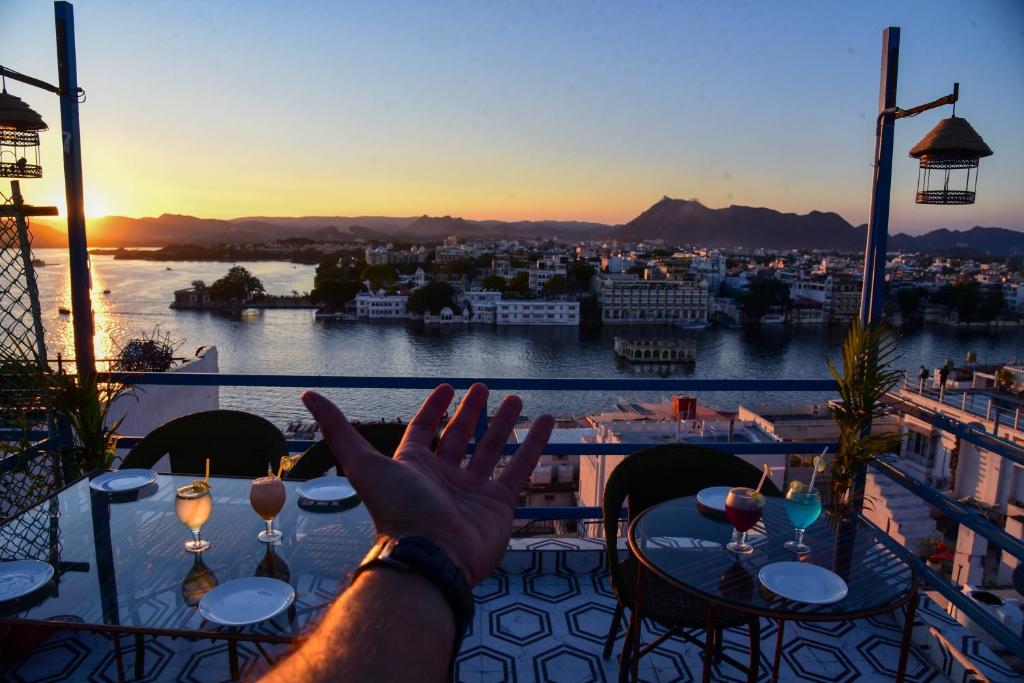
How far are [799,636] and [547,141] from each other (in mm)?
27030

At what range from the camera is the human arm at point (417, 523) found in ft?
1.37

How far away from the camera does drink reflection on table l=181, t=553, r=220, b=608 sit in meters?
0.98

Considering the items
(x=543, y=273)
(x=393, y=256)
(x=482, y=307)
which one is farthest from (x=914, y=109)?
(x=393, y=256)

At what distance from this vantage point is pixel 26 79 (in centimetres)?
193

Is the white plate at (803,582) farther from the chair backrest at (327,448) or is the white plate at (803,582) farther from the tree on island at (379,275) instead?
the tree on island at (379,275)

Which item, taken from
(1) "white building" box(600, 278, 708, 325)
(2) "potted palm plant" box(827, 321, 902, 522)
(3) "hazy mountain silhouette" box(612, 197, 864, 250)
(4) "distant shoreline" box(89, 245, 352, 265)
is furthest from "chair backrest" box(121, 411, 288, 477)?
(3) "hazy mountain silhouette" box(612, 197, 864, 250)

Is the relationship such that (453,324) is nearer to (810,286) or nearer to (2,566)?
(810,286)

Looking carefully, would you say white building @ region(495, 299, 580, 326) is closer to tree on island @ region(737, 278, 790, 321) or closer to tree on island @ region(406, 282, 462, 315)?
tree on island @ region(406, 282, 462, 315)

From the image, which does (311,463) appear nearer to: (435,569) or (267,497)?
(267,497)

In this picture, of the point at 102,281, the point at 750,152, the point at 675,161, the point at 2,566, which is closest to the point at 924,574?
the point at 2,566

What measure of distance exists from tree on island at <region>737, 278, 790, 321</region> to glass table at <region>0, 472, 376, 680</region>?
37.2 meters

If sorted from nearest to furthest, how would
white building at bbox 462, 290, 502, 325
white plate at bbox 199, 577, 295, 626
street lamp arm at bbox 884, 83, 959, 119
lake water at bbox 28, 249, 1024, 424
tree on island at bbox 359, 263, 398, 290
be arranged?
white plate at bbox 199, 577, 295, 626 → street lamp arm at bbox 884, 83, 959, 119 → lake water at bbox 28, 249, 1024, 424 → white building at bbox 462, 290, 502, 325 → tree on island at bbox 359, 263, 398, 290

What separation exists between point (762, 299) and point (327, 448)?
37102 millimetres

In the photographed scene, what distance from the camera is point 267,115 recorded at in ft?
56.3
